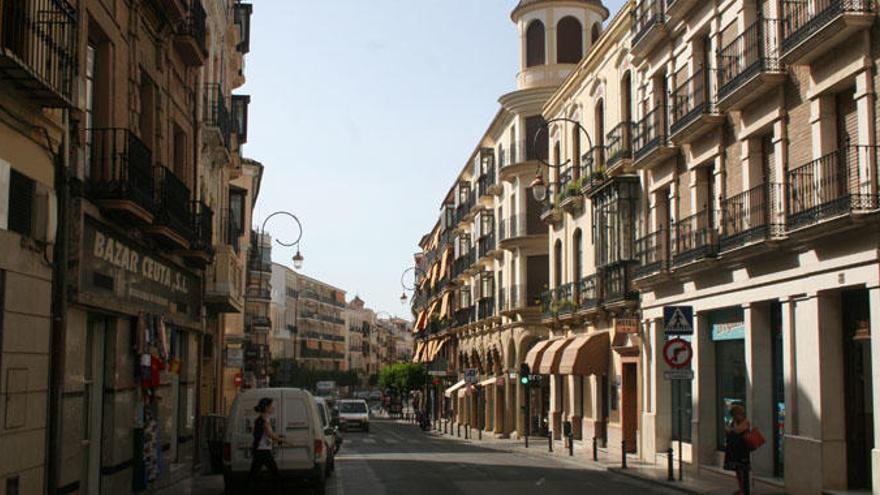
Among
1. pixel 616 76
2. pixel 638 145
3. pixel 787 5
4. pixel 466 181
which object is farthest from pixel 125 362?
pixel 466 181

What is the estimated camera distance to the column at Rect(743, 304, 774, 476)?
21.6 metres

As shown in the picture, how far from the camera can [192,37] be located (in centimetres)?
2122

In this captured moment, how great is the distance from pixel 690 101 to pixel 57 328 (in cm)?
1655

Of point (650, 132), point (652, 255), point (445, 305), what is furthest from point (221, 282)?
point (445, 305)

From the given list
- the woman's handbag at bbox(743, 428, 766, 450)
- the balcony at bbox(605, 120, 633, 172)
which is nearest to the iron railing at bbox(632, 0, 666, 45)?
the balcony at bbox(605, 120, 633, 172)

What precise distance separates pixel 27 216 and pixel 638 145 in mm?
20140

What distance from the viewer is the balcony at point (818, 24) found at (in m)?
16.8

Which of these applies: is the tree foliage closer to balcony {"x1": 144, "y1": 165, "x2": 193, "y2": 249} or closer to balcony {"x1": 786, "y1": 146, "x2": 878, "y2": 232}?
balcony {"x1": 144, "y1": 165, "x2": 193, "y2": 249}

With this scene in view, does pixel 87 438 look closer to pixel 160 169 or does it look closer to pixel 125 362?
pixel 125 362

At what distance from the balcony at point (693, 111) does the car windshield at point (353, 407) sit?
35251 mm

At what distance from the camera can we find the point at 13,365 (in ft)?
37.4

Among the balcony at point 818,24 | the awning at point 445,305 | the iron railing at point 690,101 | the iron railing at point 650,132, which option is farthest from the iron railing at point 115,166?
the awning at point 445,305

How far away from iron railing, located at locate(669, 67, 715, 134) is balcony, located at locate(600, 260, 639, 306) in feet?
18.1

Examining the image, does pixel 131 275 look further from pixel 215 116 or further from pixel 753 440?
pixel 215 116
